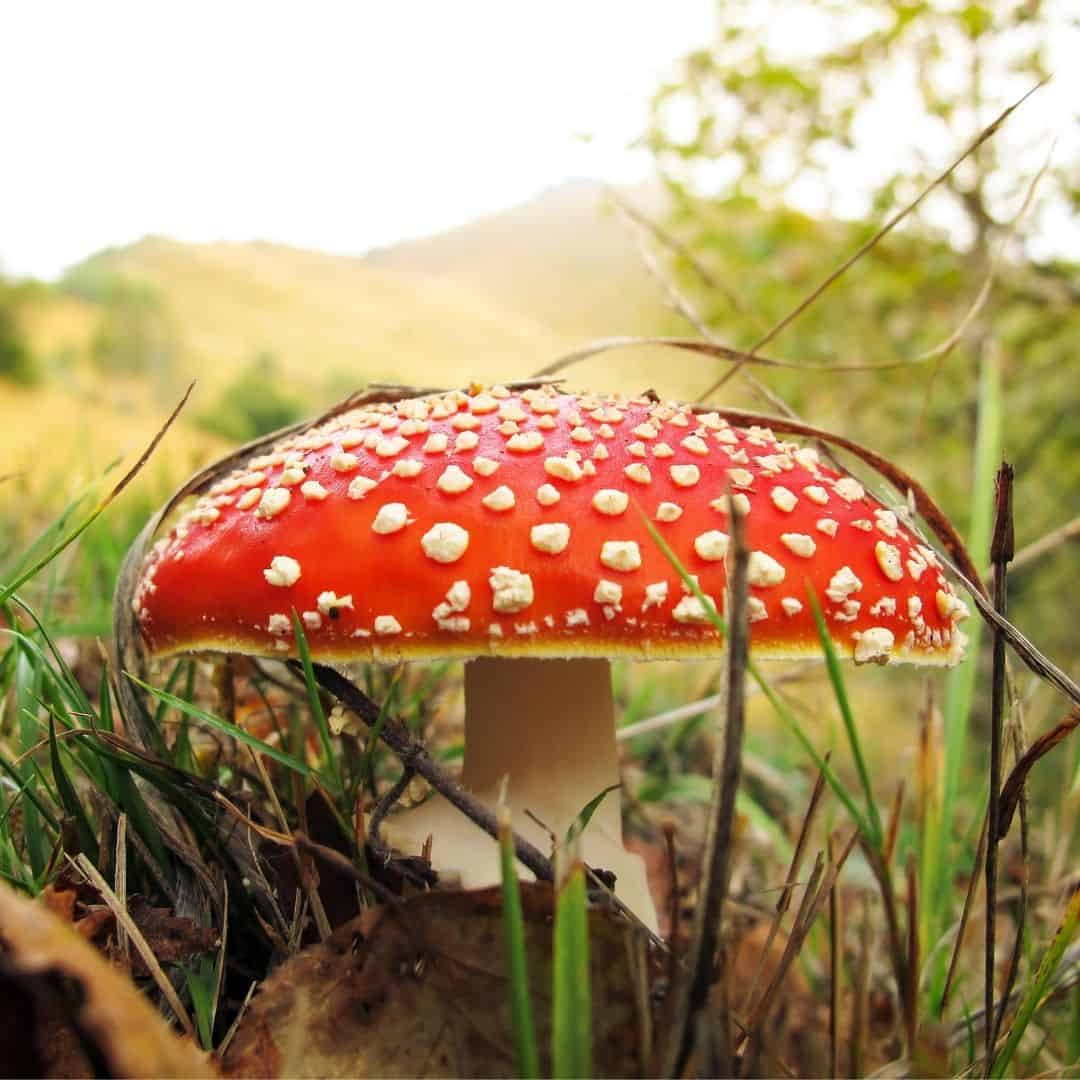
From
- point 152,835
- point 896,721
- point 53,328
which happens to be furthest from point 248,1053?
point 53,328

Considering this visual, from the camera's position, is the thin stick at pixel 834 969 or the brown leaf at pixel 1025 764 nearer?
the brown leaf at pixel 1025 764

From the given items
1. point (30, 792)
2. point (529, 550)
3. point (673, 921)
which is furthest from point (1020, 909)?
point (30, 792)

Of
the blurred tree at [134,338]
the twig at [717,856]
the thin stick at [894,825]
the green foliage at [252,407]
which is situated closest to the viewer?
the twig at [717,856]

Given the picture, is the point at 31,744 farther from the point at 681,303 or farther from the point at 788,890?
the point at 681,303

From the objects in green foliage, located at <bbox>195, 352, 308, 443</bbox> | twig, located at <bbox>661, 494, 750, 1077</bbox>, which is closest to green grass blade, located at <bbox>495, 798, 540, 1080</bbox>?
twig, located at <bbox>661, 494, 750, 1077</bbox>

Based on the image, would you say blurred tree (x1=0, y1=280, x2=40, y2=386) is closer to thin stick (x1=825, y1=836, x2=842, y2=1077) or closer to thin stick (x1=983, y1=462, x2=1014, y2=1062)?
thin stick (x1=825, y1=836, x2=842, y2=1077)

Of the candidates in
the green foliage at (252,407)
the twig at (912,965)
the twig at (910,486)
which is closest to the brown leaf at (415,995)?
the twig at (912,965)

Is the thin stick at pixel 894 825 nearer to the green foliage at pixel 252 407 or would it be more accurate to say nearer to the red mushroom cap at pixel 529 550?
the red mushroom cap at pixel 529 550

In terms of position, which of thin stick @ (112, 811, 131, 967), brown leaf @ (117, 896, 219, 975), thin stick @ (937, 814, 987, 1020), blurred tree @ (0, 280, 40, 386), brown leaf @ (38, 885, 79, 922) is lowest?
thin stick @ (937, 814, 987, 1020)
